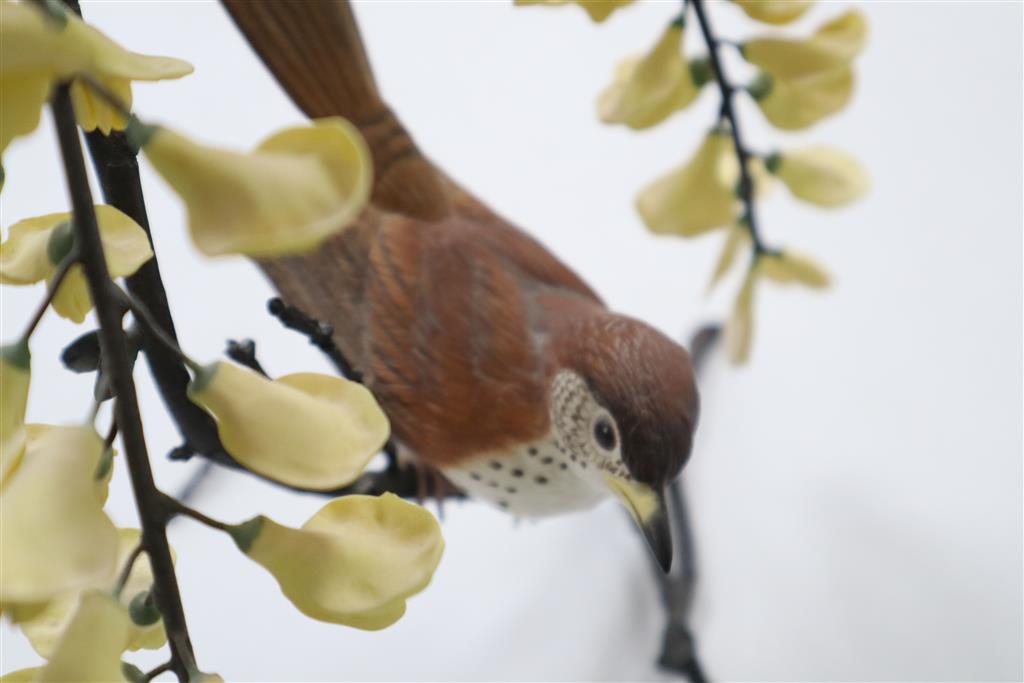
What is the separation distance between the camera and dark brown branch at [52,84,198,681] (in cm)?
10

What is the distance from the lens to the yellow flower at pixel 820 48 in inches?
10.5

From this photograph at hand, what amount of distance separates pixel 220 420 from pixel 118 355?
0.06 feet

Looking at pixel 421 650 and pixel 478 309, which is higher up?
pixel 478 309

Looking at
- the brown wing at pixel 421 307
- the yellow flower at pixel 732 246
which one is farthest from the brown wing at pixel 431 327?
the yellow flower at pixel 732 246

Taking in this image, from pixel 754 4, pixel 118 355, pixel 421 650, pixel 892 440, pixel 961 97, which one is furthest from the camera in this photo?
pixel 961 97

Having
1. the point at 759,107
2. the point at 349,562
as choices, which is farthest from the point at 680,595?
the point at 349,562

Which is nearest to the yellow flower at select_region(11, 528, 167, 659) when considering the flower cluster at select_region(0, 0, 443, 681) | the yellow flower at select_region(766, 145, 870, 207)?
the flower cluster at select_region(0, 0, 443, 681)

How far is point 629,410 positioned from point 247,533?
0.13 meters

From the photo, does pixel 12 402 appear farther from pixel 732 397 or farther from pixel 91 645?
pixel 732 397

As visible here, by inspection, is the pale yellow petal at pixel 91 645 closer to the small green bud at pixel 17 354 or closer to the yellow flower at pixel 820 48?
the small green bud at pixel 17 354

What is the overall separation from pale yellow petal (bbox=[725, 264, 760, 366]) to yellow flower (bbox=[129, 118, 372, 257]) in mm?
297

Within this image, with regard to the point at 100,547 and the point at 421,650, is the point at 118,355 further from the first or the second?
the point at 421,650

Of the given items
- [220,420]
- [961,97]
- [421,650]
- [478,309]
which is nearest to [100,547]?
[220,420]

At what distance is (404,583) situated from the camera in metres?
0.13
